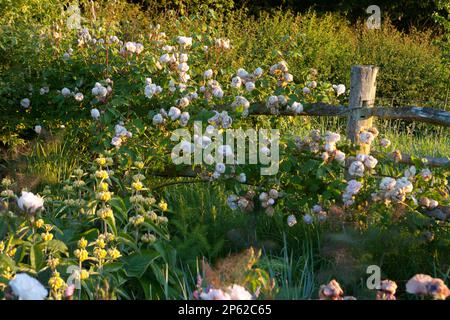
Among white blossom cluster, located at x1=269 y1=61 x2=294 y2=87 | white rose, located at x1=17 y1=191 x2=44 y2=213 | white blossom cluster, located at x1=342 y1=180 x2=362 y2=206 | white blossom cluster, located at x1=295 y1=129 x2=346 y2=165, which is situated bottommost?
white blossom cluster, located at x1=342 y1=180 x2=362 y2=206

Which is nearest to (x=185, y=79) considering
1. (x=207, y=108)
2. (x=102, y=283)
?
(x=207, y=108)

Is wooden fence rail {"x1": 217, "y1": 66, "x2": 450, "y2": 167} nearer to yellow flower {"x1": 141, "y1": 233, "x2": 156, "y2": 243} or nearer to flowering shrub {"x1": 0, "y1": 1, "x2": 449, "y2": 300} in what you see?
flowering shrub {"x1": 0, "y1": 1, "x2": 449, "y2": 300}

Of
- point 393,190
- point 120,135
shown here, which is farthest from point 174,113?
point 393,190

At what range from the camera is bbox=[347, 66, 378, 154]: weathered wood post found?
156 inches

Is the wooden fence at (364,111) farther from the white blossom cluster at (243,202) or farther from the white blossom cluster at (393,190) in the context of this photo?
the white blossom cluster at (243,202)

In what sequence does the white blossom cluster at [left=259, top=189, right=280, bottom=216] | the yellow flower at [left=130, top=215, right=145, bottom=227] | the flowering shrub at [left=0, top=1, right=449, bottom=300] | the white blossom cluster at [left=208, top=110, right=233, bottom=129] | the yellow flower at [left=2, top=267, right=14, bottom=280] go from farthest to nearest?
the white blossom cluster at [left=208, top=110, right=233, bottom=129] < the white blossom cluster at [left=259, top=189, right=280, bottom=216] < the yellow flower at [left=130, top=215, right=145, bottom=227] < the flowering shrub at [left=0, top=1, right=449, bottom=300] < the yellow flower at [left=2, top=267, right=14, bottom=280]

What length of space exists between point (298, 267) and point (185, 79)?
166cm

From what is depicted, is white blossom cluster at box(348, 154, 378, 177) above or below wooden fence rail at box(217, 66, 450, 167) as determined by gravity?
below

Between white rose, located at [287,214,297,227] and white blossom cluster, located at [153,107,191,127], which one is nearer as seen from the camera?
white rose, located at [287,214,297,227]

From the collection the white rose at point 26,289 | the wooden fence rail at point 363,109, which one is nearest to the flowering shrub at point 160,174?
the white rose at point 26,289

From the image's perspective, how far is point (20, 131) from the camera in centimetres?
544

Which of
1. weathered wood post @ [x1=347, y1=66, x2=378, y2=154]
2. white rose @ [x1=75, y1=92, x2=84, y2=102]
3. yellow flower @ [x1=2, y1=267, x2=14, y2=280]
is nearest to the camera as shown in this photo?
yellow flower @ [x1=2, y1=267, x2=14, y2=280]

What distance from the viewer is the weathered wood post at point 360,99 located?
3.97m

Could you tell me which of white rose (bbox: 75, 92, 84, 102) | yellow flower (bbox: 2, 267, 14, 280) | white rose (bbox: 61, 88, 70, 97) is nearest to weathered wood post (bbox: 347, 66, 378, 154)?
white rose (bbox: 75, 92, 84, 102)
